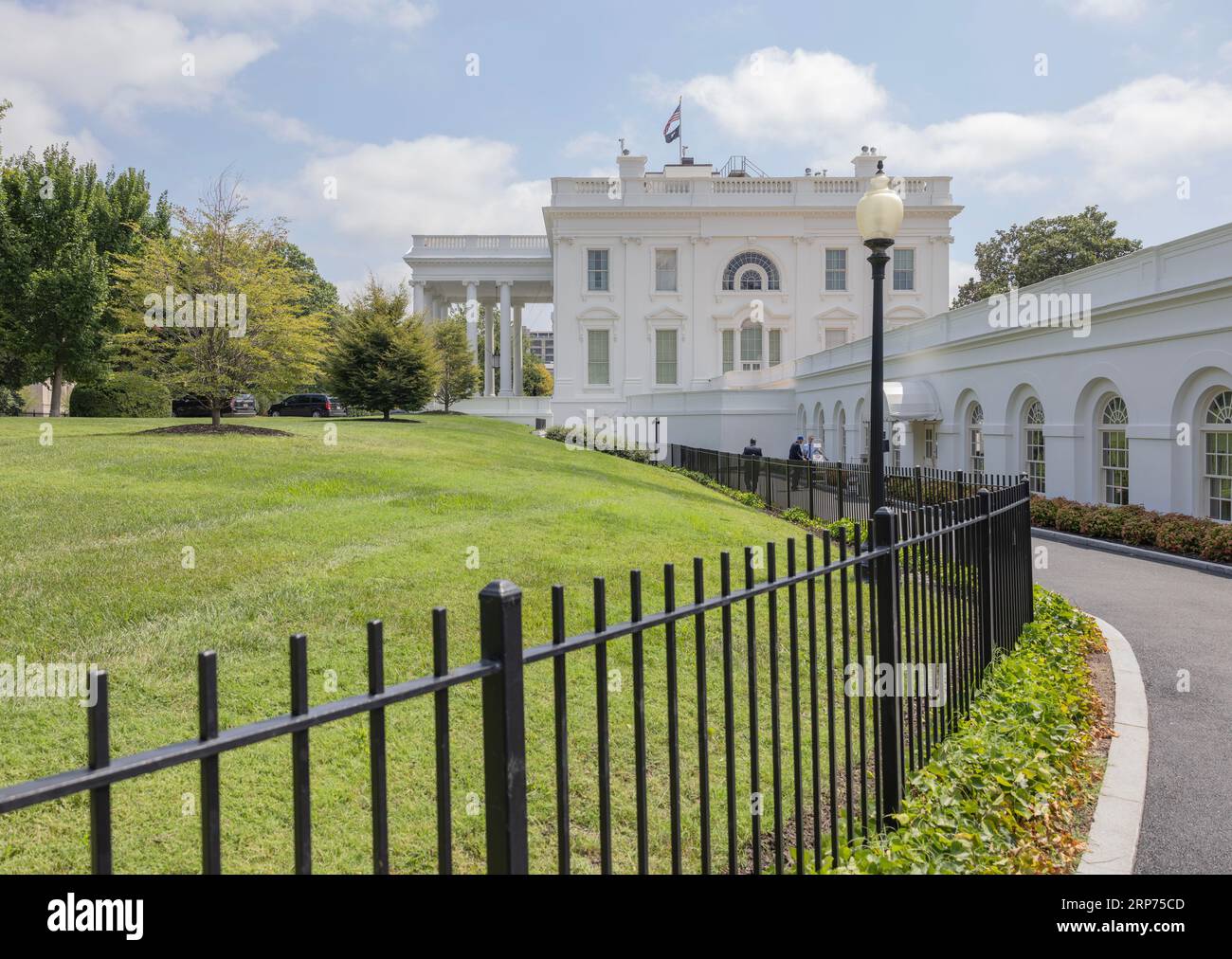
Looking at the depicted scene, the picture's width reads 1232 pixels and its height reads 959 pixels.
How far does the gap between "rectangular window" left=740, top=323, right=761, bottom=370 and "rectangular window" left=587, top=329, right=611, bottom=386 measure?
8115mm

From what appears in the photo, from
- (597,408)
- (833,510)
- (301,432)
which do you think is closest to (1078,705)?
(833,510)

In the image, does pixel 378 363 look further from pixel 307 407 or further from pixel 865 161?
pixel 865 161

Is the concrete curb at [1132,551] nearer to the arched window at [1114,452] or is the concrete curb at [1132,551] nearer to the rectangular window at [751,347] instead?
the arched window at [1114,452]

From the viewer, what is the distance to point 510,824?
2.18 m

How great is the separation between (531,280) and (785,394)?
66.9ft

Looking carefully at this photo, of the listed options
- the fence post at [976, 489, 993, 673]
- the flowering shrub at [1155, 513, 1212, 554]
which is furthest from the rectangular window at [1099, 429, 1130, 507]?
the fence post at [976, 489, 993, 673]

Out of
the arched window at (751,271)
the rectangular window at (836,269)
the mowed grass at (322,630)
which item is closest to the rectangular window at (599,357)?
the arched window at (751,271)

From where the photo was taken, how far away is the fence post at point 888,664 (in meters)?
4.26

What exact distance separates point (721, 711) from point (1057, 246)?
55.9 metres

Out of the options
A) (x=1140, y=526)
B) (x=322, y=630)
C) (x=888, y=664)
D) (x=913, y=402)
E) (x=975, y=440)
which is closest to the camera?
(x=888, y=664)

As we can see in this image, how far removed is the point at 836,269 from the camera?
50500 millimetres

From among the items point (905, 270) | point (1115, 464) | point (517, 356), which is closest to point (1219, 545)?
point (1115, 464)

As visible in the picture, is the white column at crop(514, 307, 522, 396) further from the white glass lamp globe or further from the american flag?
the white glass lamp globe

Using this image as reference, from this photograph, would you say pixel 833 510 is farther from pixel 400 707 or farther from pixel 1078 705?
pixel 400 707
